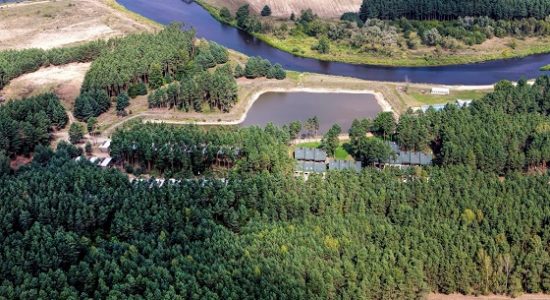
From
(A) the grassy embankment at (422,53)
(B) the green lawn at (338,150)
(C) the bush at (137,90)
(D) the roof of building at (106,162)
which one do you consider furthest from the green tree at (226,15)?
(D) the roof of building at (106,162)

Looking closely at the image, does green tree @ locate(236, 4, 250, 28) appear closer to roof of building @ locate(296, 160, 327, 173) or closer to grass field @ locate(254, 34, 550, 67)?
grass field @ locate(254, 34, 550, 67)

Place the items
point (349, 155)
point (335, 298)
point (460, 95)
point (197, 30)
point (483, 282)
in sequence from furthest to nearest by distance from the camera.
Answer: point (197, 30)
point (460, 95)
point (349, 155)
point (483, 282)
point (335, 298)

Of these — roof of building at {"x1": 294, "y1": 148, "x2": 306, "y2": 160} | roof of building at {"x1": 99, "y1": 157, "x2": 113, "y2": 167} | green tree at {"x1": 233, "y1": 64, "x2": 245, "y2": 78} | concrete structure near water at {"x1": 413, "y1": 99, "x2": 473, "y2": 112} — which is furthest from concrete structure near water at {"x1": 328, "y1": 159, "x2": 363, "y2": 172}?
green tree at {"x1": 233, "y1": 64, "x2": 245, "y2": 78}

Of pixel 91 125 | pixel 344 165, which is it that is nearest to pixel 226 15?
pixel 91 125

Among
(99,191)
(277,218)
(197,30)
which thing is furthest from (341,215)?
(197,30)

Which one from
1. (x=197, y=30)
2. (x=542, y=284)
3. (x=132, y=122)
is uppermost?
(x=197, y=30)

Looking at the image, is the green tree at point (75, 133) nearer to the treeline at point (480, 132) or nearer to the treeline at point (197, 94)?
the treeline at point (197, 94)

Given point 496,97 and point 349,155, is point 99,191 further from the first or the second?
point 496,97
